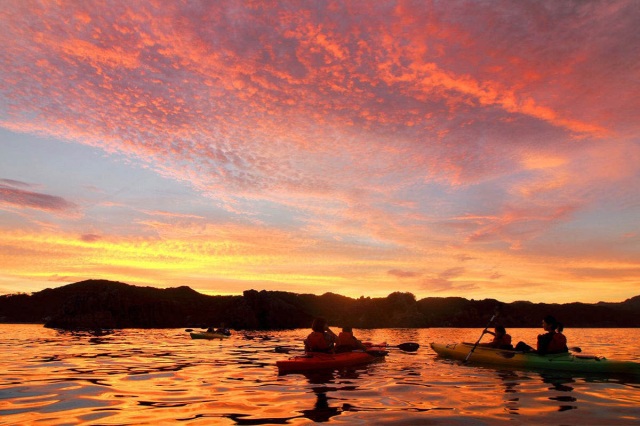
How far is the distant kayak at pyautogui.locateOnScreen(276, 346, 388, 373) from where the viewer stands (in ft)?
54.4

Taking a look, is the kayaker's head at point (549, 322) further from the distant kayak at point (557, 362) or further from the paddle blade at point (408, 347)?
the paddle blade at point (408, 347)

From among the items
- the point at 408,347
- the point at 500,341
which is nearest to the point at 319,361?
the point at 500,341

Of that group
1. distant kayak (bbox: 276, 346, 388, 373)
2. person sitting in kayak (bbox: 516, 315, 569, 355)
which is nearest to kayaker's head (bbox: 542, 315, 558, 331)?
person sitting in kayak (bbox: 516, 315, 569, 355)

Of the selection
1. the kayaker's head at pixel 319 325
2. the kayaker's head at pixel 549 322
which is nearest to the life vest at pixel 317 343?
the kayaker's head at pixel 319 325

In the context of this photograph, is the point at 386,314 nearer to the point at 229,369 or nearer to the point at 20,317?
the point at 20,317

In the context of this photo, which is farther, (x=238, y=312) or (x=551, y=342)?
(x=238, y=312)

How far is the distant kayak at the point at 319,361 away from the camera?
16.6 metres

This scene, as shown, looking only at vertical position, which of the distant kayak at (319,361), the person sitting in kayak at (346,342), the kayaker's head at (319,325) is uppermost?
the kayaker's head at (319,325)

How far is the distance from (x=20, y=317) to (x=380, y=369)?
158728 millimetres

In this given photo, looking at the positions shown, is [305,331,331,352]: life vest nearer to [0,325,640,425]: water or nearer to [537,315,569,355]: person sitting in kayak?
[0,325,640,425]: water

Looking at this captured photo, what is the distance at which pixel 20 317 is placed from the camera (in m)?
139

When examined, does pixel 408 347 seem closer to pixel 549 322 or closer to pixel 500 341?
pixel 500 341

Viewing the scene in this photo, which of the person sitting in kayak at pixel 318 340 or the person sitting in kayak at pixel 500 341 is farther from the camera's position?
the person sitting in kayak at pixel 500 341

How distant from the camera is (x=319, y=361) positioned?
17219 millimetres
